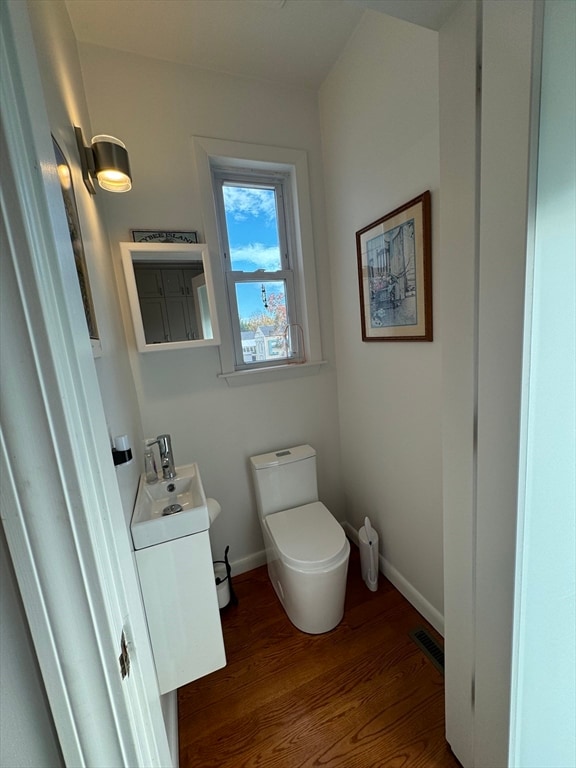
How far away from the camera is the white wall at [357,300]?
1.24 m

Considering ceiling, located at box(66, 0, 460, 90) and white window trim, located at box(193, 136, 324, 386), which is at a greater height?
ceiling, located at box(66, 0, 460, 90)

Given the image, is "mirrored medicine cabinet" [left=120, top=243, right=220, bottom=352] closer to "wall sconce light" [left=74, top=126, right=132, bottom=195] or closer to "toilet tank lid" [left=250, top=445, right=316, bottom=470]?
"wall sconce light" [left=74, top=126, right=132, bottom=195]

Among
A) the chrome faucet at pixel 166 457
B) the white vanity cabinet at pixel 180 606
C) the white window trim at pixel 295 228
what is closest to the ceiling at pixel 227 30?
the white window trim at pixel 295 228

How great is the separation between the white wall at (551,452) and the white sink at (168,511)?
0.99 meters

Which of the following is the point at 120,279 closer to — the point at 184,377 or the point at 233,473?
the point at 184,377

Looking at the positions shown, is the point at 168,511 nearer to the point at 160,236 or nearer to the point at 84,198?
the point at 84,198

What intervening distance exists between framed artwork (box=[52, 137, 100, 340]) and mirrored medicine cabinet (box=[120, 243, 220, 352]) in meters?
0.60

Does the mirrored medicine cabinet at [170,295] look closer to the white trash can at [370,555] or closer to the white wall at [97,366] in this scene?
the white wall at [97,366]

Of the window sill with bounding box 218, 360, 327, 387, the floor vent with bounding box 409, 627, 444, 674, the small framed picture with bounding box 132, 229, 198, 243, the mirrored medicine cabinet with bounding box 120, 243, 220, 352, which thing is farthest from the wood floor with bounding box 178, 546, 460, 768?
the small framed picture with bounding box 132, 229, 198, 243

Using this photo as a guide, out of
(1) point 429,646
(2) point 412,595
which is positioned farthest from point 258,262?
(1) point 429,646

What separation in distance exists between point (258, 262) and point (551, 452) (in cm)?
170

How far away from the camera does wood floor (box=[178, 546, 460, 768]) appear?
43.8 inches

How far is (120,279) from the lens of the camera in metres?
1.58

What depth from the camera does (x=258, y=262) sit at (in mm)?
1922
